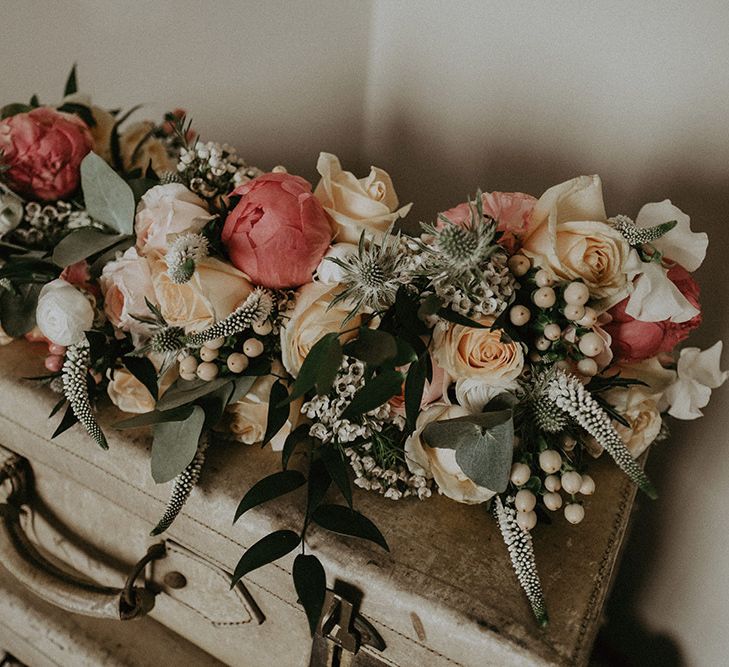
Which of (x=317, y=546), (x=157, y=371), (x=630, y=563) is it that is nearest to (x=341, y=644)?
(x=317, y=546)

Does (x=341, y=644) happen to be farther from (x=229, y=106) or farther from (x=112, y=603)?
(x=229, y=106)

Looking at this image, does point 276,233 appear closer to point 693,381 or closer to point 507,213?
point 507,213

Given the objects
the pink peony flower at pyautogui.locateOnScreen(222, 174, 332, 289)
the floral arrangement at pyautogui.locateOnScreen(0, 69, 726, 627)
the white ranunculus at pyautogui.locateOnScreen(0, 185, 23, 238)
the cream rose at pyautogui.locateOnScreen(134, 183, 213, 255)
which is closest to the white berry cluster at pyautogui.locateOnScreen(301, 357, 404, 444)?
the floral arrangement at pyautogui.locateOnScreen(0, 69, 726, 627)

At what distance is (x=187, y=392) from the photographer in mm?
605

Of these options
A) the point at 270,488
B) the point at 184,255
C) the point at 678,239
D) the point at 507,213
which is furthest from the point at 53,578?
the point at 678,239

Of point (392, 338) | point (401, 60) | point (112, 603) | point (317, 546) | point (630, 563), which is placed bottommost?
point (630, 563)

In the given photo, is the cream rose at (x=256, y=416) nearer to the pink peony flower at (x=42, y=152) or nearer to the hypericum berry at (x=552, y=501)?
the hypericum berry at (x=552, y=501)

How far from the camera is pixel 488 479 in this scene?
1.71ft

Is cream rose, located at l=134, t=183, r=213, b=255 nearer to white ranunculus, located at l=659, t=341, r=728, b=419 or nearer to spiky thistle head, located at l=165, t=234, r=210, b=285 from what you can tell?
spiky thistle head, located at l=165, t=234, r=210, b=285

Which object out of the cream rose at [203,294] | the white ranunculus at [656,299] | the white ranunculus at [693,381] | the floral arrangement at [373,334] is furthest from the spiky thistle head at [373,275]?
the white ranunculus at [693,381]

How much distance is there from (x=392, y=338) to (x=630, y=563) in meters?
0.71

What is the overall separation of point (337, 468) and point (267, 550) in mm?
95

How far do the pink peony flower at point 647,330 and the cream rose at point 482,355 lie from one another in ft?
0.37

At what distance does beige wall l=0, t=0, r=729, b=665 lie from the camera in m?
0.71
